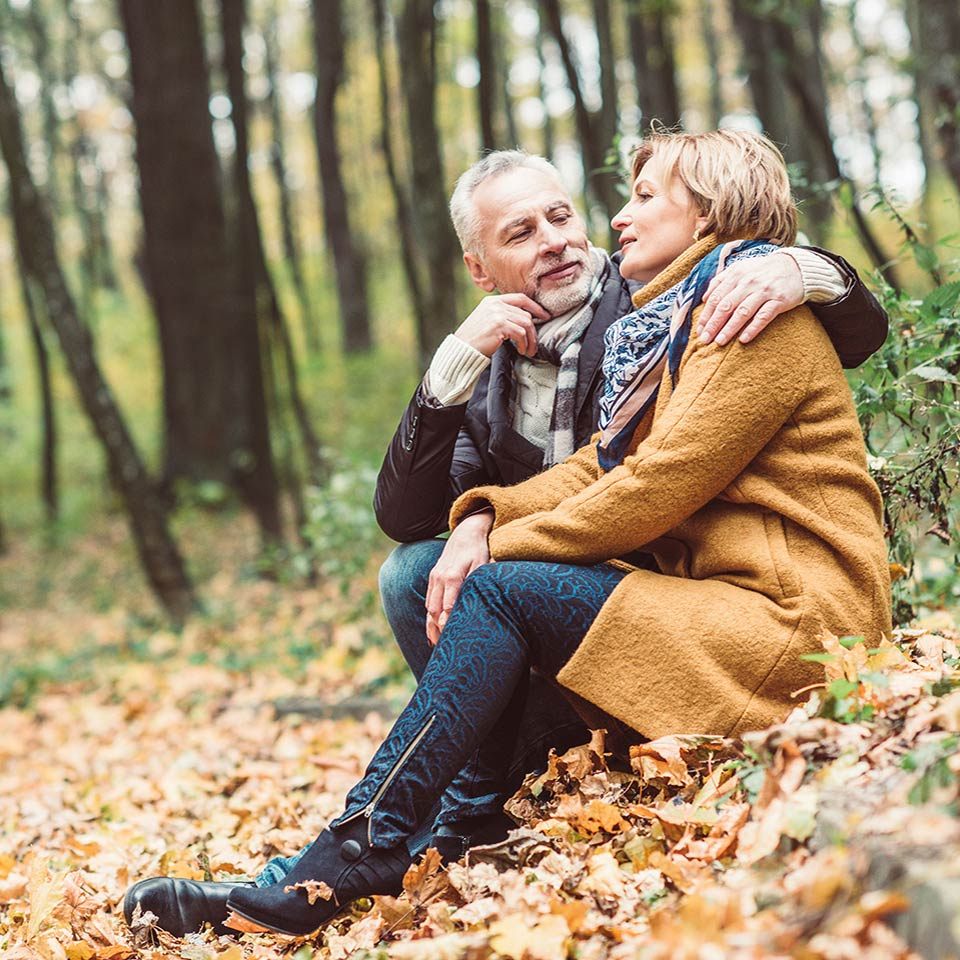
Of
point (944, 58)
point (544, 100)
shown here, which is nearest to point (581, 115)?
point (944, 58)

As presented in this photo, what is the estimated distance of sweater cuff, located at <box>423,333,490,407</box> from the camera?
2.84 metres

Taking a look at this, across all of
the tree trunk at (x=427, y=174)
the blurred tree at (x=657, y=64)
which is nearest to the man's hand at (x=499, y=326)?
the tree trunk at (x=427, y=174)

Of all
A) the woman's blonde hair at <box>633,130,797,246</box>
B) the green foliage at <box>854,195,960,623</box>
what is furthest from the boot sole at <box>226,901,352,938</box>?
the green foliage at <box>854,195,960,623</box>

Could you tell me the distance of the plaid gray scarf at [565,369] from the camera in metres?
2.89

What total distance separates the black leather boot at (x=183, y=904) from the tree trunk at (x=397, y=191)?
4584 mm

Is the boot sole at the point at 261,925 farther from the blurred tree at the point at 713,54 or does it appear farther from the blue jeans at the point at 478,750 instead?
the blurred tree at the point at 713,54

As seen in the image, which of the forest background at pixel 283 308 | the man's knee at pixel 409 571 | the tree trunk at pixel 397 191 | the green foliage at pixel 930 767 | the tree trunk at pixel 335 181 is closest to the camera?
the green foliage at pixel 930 767

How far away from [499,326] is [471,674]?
3.16ft

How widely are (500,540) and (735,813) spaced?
800 millimetres

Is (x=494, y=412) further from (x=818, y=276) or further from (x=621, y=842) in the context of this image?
(x=621, y=842)

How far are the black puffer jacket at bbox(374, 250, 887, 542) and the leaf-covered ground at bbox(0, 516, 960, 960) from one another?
2.61ft

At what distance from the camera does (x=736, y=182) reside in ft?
8.21

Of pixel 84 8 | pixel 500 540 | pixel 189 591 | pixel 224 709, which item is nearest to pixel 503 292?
pixel 500 540

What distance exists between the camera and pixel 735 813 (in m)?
2.19
